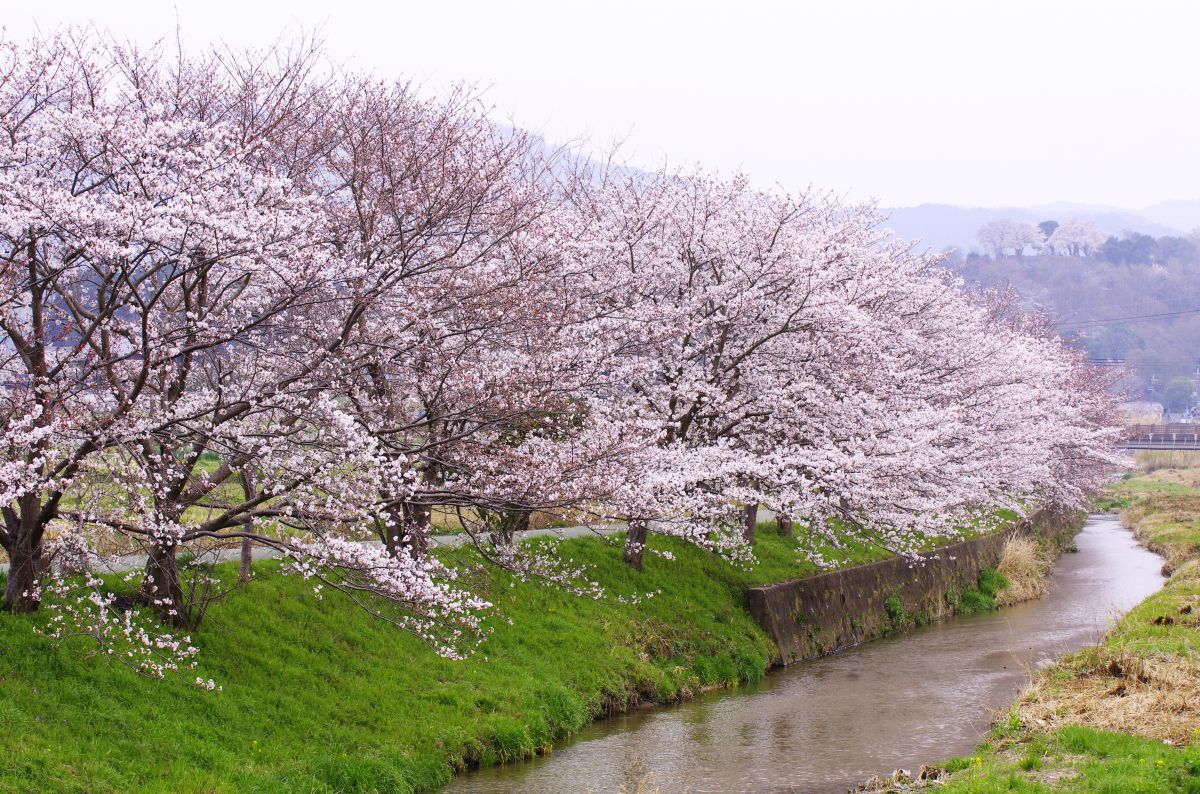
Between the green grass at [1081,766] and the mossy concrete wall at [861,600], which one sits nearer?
the green grass at [1081,766]

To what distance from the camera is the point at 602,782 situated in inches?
556

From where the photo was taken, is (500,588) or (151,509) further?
(500,588)

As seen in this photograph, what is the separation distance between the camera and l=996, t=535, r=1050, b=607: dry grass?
3275 centimetres

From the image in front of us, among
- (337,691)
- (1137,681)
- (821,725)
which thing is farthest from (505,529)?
(1137,681)

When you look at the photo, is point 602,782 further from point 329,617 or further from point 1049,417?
point 1049,417

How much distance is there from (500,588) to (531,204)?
6765mm

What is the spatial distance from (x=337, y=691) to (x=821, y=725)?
7.77 meters

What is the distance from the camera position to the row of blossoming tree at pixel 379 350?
11406 millimetres

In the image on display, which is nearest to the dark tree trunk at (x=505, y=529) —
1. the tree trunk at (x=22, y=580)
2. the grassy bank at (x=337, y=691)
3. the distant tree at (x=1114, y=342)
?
the grassy bank at (x=337, y=691)

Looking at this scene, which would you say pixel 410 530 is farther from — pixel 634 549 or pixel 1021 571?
pixel 1021 571

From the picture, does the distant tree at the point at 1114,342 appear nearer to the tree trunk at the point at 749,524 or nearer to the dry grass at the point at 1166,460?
the dry grass at the point at 1166,460

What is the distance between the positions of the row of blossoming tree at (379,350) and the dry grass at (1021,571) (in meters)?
9.45

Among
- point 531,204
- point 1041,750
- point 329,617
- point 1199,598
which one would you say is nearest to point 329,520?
point 329,617

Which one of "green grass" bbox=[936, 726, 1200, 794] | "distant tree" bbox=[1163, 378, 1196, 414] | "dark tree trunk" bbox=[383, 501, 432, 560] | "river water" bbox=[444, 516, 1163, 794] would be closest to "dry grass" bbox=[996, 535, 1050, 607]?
"river water" bbox=[444, 516, 1163, 794]
